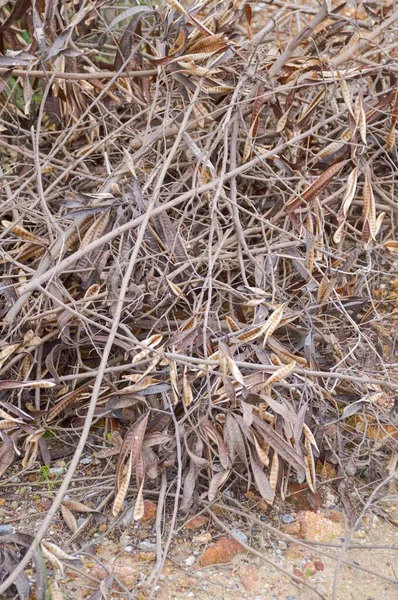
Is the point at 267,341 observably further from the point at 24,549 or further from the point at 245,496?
the point at 24,549

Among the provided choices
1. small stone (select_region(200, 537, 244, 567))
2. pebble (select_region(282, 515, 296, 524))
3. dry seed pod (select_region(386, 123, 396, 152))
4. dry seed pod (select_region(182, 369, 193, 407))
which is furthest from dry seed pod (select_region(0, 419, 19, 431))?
dry seed pod (select_region(386, 123, 396, 152))

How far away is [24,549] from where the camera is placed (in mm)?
1256

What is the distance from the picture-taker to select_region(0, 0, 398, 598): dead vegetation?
4.57 feet

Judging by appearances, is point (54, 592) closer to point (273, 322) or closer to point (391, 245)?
point (273, 322)

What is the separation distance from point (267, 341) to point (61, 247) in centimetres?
51

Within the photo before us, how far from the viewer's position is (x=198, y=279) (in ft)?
5.11

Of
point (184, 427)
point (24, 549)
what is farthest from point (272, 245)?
point (24, 549)

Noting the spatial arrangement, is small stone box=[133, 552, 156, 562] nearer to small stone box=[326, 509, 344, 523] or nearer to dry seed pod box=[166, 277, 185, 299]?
small stone box=[326, 509, 344, 523]

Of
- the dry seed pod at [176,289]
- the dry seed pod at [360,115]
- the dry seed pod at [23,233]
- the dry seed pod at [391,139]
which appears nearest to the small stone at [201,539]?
the dry seed pod at [176,289]

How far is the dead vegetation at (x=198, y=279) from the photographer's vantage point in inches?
54.8

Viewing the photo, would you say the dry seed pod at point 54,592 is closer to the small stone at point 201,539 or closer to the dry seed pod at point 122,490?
the dry seed pod at point 122,490

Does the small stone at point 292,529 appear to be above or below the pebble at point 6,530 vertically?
below

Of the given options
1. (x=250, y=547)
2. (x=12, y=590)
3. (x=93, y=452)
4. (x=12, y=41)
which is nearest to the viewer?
(x=12, y=590)

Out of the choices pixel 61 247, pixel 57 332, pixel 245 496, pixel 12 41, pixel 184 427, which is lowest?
pixel 245 496
